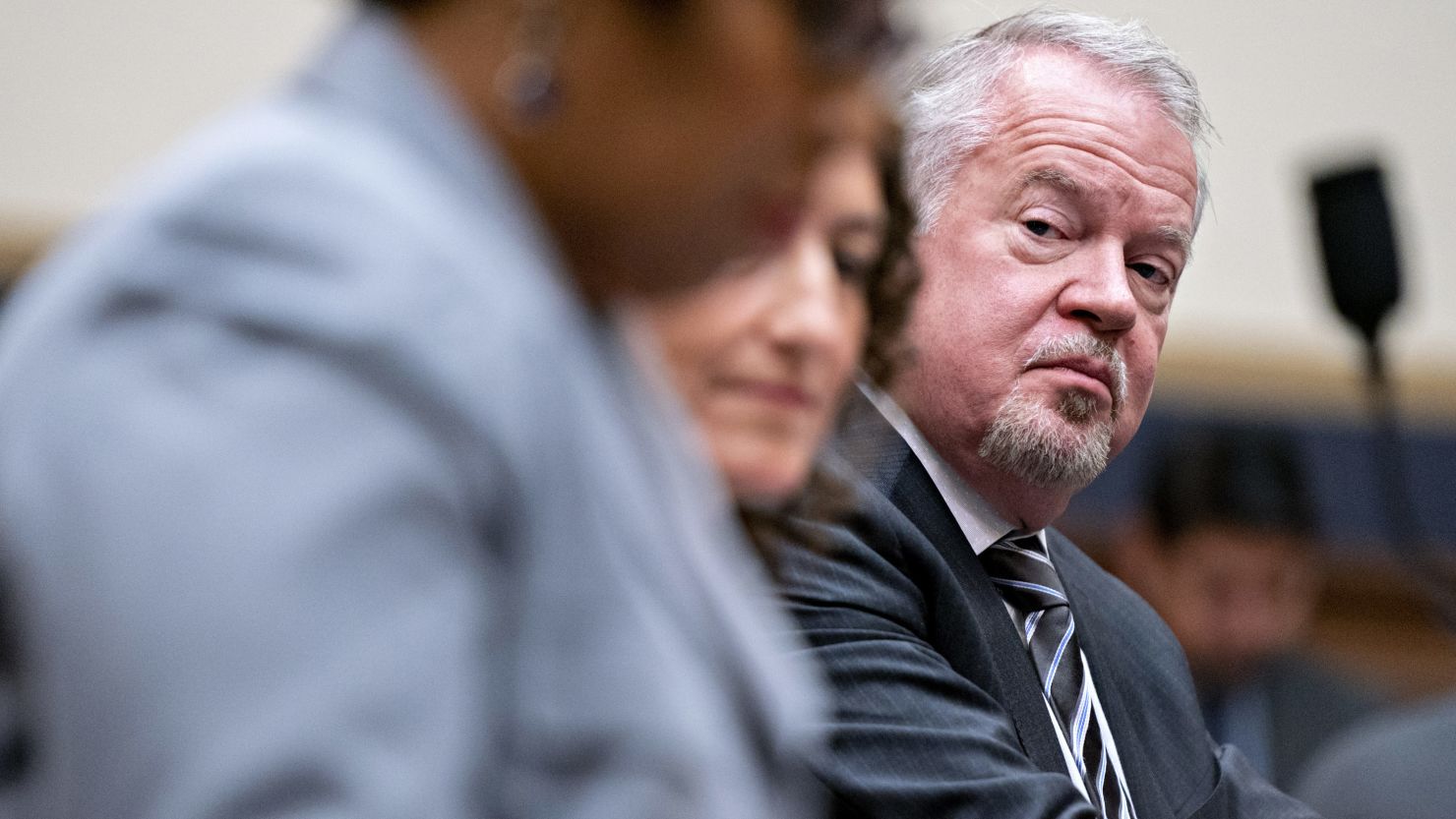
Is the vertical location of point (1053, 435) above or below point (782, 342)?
below

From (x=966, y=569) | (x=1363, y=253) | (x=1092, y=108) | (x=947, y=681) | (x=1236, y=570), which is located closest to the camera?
(x=947, y=681)

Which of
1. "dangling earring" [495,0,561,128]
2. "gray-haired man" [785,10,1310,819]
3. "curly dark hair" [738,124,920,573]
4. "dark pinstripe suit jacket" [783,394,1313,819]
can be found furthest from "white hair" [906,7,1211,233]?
"dangling earring" [495,0,561,128]

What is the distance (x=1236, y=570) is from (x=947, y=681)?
1642 mm

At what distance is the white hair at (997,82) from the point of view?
1.53 m

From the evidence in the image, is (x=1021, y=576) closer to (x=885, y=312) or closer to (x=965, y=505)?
(x=965, y=505)

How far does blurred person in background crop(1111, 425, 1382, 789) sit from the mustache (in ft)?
4.12

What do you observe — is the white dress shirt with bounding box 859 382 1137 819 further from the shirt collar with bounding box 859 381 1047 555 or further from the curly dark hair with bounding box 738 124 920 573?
the curly dark hair with bounding box 738 124 920 573

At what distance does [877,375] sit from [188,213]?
0.67 metres

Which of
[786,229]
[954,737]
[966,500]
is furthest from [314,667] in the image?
[966,500]

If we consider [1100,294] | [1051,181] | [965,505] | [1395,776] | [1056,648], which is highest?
[1051,181]

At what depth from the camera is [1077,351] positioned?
1.46m

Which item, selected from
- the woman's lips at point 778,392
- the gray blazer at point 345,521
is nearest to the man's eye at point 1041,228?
the woman's lips at point 778,392

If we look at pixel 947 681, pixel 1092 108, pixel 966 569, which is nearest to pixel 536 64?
pixel 947 681

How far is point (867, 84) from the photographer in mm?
589
